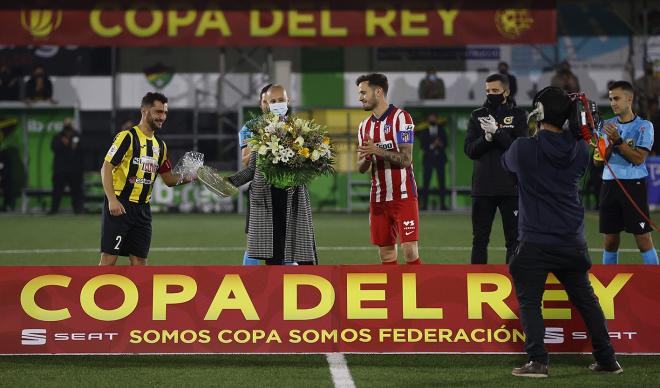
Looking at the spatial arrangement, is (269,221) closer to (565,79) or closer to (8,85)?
(565,79)

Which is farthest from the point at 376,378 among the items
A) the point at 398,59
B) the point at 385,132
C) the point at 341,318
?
the point at 398,59

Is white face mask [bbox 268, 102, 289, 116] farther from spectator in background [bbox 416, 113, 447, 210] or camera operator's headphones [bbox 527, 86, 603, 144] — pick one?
spectator in background [bbox 416, 113, 447, 210]

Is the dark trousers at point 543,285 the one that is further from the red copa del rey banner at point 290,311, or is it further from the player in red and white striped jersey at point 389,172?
the player in red and white striped jersey at point 389,172

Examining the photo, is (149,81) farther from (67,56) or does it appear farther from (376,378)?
(376,378)

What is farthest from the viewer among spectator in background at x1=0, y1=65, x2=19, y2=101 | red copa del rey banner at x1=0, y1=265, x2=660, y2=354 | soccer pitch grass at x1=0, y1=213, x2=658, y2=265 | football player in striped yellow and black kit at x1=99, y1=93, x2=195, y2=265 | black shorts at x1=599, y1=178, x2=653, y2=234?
spectator in background at x1=0, y1=65, x2=19, y2=101

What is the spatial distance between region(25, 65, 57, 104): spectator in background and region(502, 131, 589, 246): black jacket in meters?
20.0

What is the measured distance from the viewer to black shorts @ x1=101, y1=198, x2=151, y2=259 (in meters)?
8.30

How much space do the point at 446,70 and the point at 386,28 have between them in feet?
15.9

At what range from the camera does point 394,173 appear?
8484 mm

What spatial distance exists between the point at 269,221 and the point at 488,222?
2.18m

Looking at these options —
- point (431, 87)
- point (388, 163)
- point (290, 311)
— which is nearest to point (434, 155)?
point (431, 87)

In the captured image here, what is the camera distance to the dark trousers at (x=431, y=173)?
23.9 meters

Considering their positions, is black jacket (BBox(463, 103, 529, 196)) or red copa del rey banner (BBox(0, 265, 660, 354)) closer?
red copa del rey banner (BBox(0, 265, 660, 354))

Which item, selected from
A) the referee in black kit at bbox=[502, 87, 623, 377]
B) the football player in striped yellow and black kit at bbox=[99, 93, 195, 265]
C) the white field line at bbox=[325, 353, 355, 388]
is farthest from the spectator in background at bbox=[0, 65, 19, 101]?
the referee in black kit at bbox=[502, 87, 623, 377]
